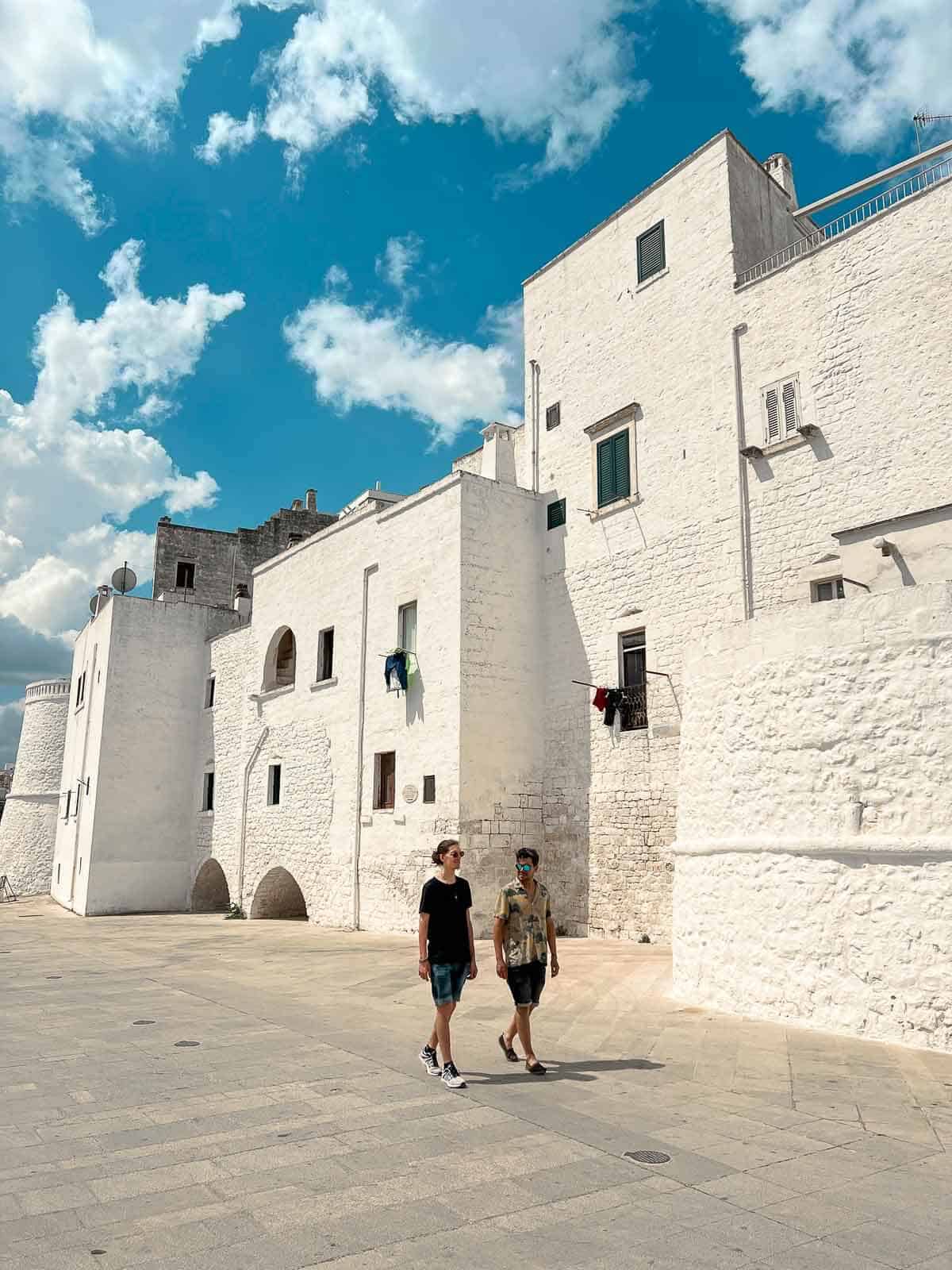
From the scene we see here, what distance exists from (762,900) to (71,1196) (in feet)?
21.4

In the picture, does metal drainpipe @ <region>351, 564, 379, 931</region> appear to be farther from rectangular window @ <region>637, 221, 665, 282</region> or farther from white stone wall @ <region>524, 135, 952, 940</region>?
rectangular window @ <region>637, 221, 665, 282</region>

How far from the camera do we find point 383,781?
1920 centimetres

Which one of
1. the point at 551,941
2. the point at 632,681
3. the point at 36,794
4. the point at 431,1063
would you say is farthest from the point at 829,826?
the point at 36,794

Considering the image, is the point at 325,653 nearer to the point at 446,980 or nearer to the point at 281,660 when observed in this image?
the point at 281,660

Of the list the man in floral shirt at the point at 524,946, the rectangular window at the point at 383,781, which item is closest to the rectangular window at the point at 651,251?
the rectangular window at the point at 383,781

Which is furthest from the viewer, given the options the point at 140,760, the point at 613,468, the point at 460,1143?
the point at 140,760

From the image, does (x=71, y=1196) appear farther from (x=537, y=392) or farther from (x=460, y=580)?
(x=537, y=392)

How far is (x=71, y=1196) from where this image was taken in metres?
4.34

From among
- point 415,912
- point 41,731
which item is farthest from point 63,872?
point 415,912

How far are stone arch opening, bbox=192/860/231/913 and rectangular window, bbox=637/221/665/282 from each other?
61.7ft

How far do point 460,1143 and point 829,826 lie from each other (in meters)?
4.88

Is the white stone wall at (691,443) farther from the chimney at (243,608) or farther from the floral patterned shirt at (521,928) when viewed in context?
the chimney at (243,608)

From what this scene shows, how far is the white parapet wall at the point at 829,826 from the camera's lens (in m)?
7.75

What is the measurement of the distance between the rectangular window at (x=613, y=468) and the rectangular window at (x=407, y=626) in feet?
14.5
